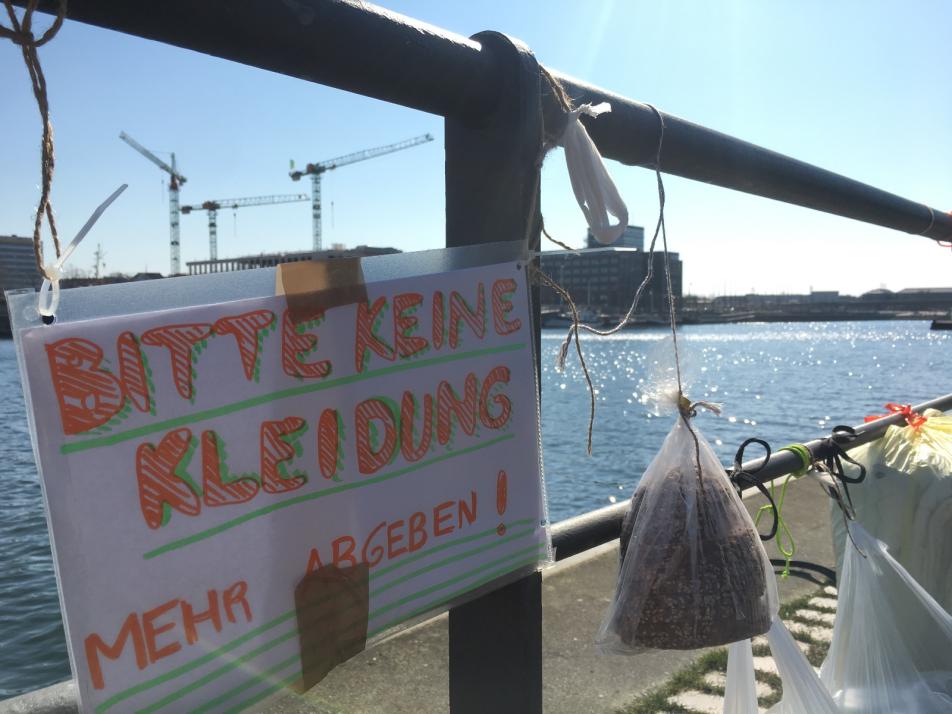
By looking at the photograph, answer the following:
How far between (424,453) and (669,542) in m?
0.45

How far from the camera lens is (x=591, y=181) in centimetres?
115

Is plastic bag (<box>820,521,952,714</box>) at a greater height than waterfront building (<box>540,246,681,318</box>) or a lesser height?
lesser

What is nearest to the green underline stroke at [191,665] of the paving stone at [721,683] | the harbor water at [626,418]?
the harbor water at [626,418]

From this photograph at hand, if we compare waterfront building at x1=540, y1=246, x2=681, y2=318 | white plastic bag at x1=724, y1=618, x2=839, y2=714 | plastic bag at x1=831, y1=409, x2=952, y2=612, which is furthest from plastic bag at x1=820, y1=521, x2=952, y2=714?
waterfront building at x1=540, y1=246, x2=681, y2=318

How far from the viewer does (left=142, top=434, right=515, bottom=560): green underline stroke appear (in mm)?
793

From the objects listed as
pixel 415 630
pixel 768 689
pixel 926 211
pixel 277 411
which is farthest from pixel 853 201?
pixel 415 630

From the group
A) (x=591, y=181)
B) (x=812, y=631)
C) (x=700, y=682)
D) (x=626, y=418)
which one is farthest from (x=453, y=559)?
(x=626, y=418)

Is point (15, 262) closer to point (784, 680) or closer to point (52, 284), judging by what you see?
point (52, 284)

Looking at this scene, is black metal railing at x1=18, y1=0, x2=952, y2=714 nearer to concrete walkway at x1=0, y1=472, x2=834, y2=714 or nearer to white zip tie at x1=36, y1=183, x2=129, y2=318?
white zip tie at x1=36, y1=183, x2=129, y2=318

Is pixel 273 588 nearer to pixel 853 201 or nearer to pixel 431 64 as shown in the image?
pixel 431 64

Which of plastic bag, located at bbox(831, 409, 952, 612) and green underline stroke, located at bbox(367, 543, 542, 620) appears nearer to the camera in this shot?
green underline stroke, located at bbox(367, 543, 542, 620)

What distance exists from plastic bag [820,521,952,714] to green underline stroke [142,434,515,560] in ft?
4.14

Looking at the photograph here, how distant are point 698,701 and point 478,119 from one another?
2.55m

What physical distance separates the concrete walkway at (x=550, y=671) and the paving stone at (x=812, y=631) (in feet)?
1.11
